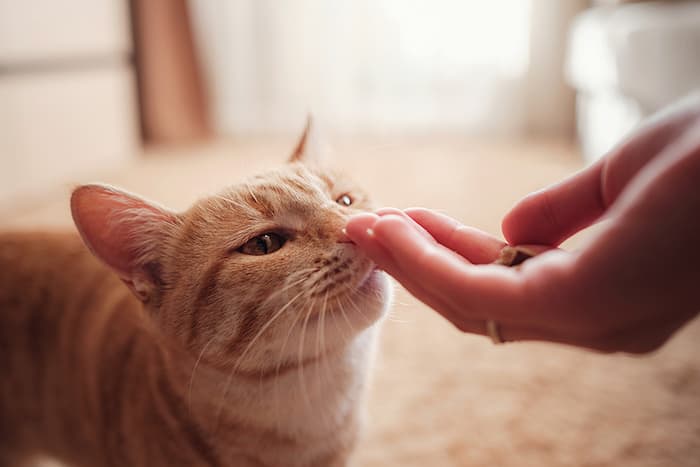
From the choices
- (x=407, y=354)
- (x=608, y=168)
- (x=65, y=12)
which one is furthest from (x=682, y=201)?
(x=65, y=12)

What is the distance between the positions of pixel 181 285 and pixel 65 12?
2755 mm

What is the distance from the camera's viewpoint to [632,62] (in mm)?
1915

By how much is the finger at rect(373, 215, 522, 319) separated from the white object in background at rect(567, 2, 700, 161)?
901 mm

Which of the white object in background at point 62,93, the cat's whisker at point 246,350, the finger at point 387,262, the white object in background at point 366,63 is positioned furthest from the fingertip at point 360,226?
the white object in background at point 366,63

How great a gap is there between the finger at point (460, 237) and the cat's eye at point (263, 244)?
200 millimetres

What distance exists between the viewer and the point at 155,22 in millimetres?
3918

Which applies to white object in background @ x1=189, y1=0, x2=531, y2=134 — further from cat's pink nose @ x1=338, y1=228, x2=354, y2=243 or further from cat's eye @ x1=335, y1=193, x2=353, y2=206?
cat's pink nose @ x1=338, y1=228, x2=354, y2=243

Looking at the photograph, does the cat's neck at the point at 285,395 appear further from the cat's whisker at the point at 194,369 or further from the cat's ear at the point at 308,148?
the cat's ear at the point at 308,148

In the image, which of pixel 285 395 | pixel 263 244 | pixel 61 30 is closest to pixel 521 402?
pixel 285 395

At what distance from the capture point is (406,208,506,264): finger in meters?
0.73

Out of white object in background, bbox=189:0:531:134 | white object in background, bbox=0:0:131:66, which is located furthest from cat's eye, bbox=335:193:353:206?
white object in background, bbox=189:0:531:134

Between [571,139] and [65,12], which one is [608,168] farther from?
[571,139]

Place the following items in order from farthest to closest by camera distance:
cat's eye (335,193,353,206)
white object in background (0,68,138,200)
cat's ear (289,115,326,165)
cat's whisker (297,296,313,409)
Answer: white object in background (0,68,138,200) < cat's ear (289,115,326,165) < cat's eye (335,193,353,206) < cat's whisker (297,296,313,409)

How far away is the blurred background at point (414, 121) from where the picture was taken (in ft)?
4.09
